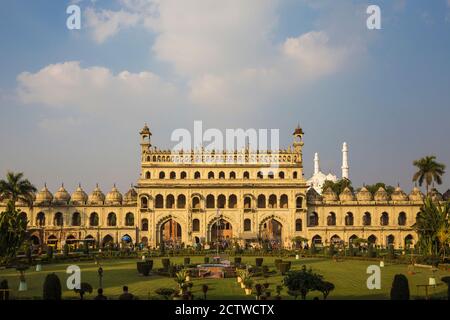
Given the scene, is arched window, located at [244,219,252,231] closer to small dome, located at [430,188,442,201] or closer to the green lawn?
the green lawn

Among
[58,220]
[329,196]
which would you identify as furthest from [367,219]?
[58,220]

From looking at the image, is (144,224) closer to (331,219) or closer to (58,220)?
(58,220)

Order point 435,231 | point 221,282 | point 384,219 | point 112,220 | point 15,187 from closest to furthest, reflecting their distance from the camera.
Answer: point 221,282, point 435,231, point 15,187, point 112,220, point 384,219

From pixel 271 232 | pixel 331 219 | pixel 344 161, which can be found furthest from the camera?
pixel 344 161

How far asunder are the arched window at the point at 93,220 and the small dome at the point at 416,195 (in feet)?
156

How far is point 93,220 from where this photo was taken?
76625mm

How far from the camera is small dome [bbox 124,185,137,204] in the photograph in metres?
75.7

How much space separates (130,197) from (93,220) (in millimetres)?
6738

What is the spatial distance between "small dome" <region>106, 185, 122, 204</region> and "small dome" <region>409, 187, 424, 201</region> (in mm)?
44006

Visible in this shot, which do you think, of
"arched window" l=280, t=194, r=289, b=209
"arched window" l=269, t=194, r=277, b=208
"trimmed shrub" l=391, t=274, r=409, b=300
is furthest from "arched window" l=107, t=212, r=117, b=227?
"trimmed shrub" l=391, t=274, r=409, b=300

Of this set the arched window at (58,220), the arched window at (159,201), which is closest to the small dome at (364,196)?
the arched window at (159,201)
